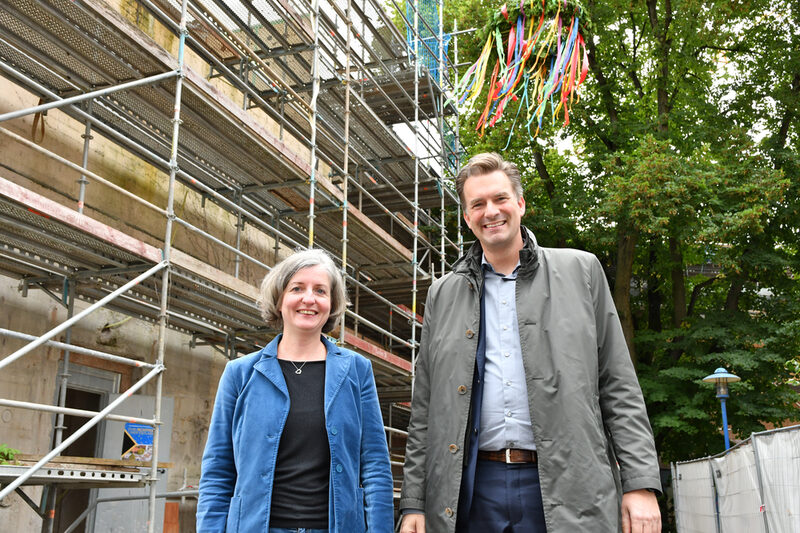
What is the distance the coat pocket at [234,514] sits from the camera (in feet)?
9.16

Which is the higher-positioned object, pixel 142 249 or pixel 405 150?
pixel 405 150

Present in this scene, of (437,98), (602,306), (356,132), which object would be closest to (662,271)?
(437,98)

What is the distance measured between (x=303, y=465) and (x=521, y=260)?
1143mm

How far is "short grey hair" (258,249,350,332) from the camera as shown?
127 inches

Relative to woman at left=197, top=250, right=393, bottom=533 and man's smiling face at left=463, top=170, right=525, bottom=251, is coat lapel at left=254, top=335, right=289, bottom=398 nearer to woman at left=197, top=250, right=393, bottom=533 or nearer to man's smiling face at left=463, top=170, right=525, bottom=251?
woman at left=197, top=250, right=393, bottom=533

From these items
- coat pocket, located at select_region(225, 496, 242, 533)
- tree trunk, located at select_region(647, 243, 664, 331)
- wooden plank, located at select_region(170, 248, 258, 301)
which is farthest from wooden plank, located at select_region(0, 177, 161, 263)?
tree trunk, located at select_region(647, 243, 664, 331)

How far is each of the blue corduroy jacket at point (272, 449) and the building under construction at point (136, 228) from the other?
2890mm

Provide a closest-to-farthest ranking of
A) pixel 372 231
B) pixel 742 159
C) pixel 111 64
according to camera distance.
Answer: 1. pixel 111 64
2. pixel 372 231
3. pixel 742 159

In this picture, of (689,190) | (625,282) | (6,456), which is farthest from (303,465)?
(625,282)

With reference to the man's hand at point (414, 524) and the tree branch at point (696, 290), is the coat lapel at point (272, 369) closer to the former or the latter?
the man's hand at point (414, 524)

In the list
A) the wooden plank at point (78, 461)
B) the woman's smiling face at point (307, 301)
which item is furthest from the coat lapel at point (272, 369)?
the wooden plank at point (78, 461)

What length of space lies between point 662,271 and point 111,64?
14839mm

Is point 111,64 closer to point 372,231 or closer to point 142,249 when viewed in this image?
point 142,249

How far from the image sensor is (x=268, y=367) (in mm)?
3047
